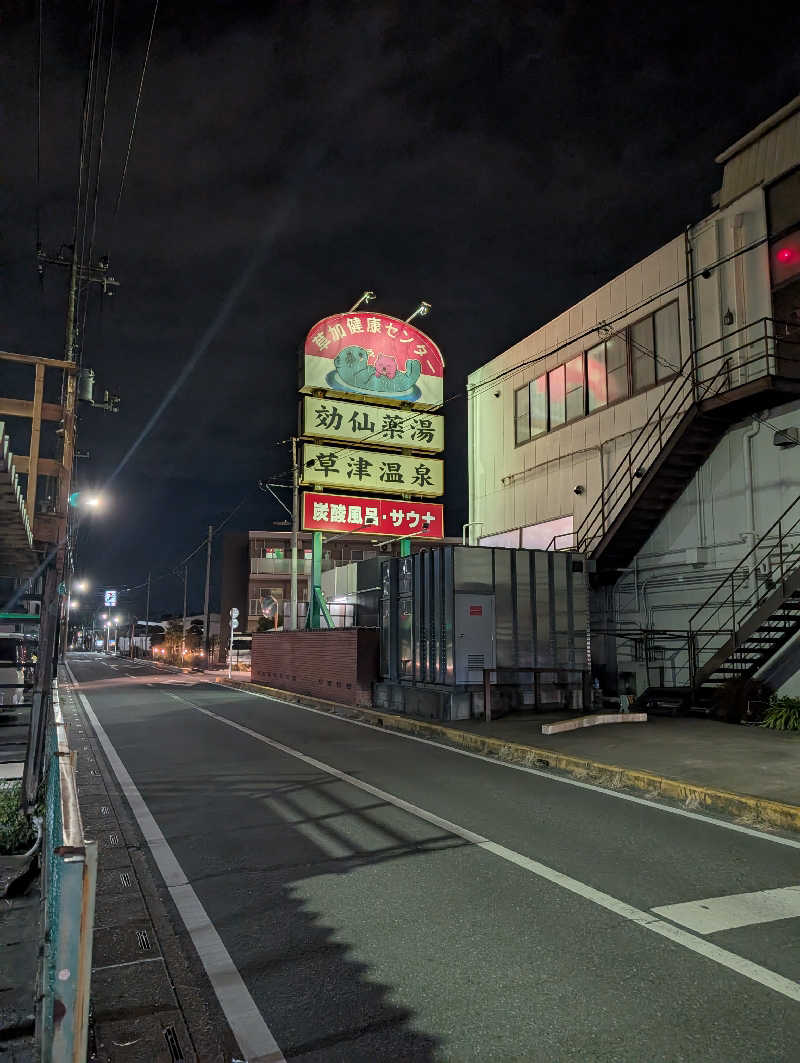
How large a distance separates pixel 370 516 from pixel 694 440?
1091cm

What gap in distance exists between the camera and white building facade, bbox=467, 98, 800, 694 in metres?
15.3

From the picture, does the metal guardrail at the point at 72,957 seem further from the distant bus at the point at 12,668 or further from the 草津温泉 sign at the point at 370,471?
the 草津温泉 sign at the point at 370,471

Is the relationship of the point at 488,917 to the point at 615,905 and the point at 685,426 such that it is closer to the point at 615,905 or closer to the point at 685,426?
the point at 615,905

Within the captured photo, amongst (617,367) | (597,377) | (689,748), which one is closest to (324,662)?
(597,377)

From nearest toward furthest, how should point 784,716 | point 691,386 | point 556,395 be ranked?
point 784,716, point 691,386, point 556,395

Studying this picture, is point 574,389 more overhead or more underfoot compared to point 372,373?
more underfoot

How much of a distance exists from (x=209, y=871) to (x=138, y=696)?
19.0 m

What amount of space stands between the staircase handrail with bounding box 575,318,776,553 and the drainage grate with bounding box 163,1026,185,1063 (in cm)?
1527

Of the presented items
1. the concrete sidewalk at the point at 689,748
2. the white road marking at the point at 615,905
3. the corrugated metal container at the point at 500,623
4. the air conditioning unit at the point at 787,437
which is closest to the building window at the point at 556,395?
the corrugated metal container at the point at 500,623

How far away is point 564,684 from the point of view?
51.4ft

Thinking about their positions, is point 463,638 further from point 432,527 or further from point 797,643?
point 432,527

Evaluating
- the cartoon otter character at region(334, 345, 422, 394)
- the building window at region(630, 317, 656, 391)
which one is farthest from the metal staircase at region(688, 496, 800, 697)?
the cartoon otter character at region(334, 345, 422, 394)

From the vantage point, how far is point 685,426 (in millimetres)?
16484

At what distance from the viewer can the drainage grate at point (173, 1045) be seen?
10.2ft
